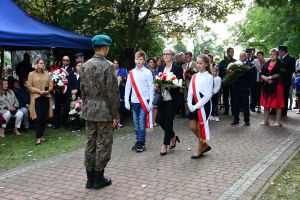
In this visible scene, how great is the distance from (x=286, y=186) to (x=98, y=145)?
273 centimetres

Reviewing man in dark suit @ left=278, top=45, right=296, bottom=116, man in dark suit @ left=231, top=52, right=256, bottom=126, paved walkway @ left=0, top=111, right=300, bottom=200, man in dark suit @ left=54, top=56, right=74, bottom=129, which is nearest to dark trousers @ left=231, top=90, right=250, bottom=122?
man in dark suit @ left=231, top=52, right=256, bottom=126

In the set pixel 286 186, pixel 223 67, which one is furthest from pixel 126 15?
pixel 286 186

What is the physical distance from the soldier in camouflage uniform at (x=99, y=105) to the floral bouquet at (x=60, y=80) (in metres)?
5.53

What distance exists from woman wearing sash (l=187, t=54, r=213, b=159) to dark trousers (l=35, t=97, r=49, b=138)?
3772mm

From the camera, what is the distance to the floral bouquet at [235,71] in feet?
35.7

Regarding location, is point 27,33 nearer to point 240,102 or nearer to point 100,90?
point 100,90

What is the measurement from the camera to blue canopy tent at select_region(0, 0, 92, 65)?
396 inches

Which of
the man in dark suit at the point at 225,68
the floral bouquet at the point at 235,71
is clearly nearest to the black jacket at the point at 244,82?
the floral bouquet at the point at 235,71

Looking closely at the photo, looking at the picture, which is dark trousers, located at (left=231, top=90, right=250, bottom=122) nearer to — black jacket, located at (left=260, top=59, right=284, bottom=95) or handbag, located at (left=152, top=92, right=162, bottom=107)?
black jacket, located at (left=260, top=59, right=284, bottom=95)

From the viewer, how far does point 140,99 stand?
7.84m

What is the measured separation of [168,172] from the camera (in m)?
6.57

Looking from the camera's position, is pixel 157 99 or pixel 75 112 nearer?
pixel 157 99

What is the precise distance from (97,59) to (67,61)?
6.27m

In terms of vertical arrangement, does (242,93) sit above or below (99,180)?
above
